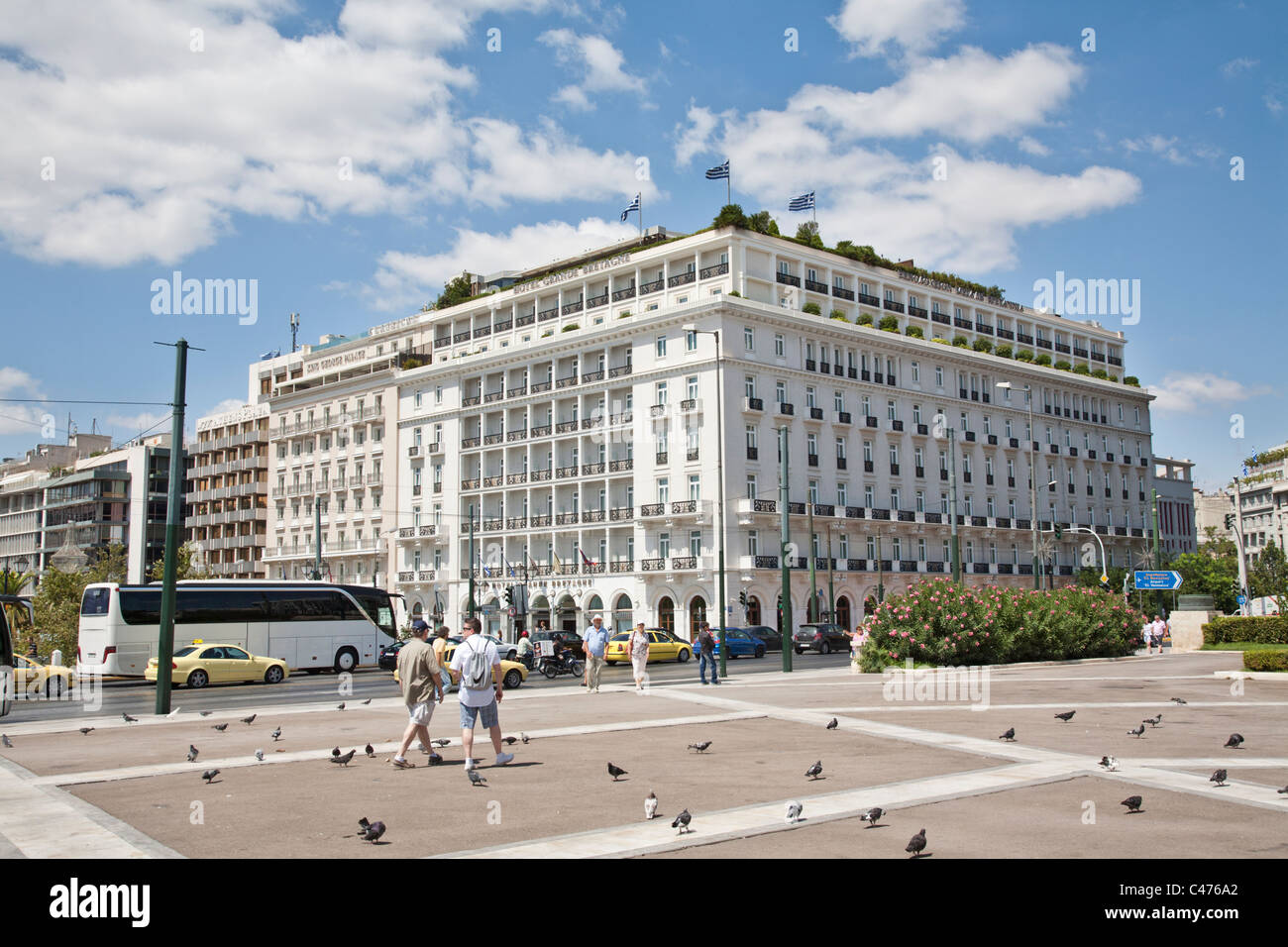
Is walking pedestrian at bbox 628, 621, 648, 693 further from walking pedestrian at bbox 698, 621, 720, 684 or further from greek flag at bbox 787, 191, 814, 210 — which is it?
greek flag at bbox 787, 191, 814, 210

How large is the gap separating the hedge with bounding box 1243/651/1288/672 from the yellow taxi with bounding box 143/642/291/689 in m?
27.7

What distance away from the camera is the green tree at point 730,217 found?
65000mm

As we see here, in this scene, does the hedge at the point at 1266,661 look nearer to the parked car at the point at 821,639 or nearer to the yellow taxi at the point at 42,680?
the parked car at the point at 821,639

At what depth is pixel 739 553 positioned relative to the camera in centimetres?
5981

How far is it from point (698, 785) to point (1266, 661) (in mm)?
18847

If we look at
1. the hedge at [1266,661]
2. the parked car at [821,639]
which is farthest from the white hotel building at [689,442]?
the hedge at [1266,661]

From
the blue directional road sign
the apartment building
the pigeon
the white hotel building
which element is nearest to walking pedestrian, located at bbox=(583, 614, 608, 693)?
the pigeon

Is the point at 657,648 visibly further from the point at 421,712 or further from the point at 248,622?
the point at 421,712

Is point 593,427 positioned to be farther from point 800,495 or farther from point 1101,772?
point 1101,772

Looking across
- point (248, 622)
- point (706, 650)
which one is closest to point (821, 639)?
point (706, 650)

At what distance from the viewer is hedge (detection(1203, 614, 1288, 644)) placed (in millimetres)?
31636

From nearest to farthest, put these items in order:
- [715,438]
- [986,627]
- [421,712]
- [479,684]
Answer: [479,684] < [421,712] < [986,627] < [715,438]

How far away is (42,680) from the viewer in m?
32.5
